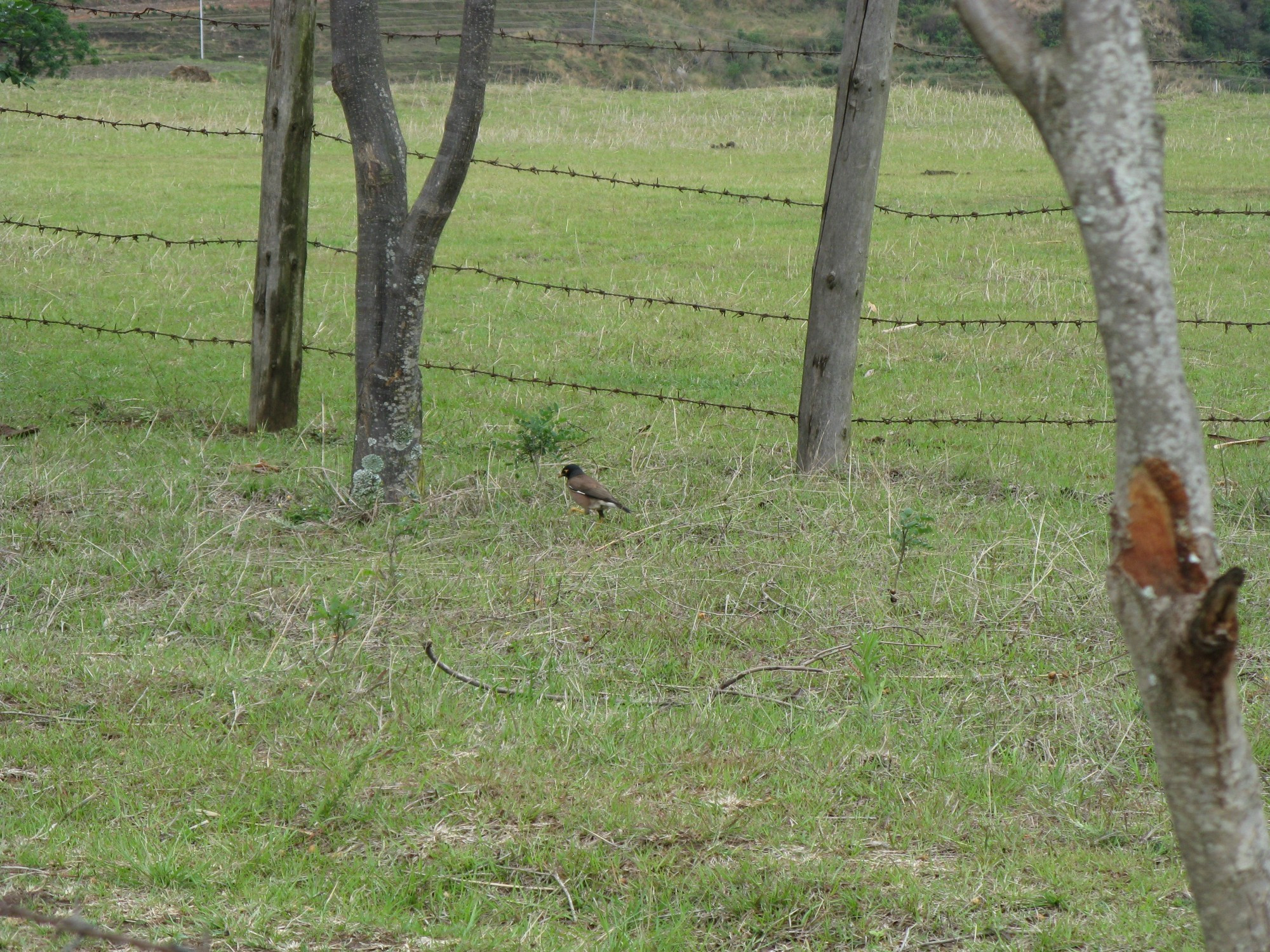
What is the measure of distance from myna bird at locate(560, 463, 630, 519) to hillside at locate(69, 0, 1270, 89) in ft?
125

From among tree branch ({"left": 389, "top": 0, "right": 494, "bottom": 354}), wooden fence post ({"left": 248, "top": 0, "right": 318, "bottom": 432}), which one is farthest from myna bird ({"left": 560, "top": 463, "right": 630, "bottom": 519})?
wooden fence post ({"left": 248, "top": 0, "right": 318, "bottom": 432})

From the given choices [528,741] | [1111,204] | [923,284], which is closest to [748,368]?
[923,284]

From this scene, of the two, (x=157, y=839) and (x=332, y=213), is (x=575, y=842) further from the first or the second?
(x=332, y=213)

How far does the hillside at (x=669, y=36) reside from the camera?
152 ft

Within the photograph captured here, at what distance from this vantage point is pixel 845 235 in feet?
20.5

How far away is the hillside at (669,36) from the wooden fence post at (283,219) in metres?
36.6

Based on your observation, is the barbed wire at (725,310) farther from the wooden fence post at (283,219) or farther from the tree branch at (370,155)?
the tree branch at (370,155)

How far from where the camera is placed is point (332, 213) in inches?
602

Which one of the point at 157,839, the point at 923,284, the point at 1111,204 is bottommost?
the point at 157,839

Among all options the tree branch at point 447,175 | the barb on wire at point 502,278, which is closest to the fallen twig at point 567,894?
the tree branch at point 447,175

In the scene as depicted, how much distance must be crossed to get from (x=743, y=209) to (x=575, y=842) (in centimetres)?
1457

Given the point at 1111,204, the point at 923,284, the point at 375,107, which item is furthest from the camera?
the point at 923,284

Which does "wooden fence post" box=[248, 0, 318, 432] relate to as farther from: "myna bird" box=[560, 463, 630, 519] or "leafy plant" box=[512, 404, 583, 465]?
"myna bird" box=[560, 463, 630, 519]

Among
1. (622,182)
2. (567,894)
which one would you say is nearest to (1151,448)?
(567,894)
